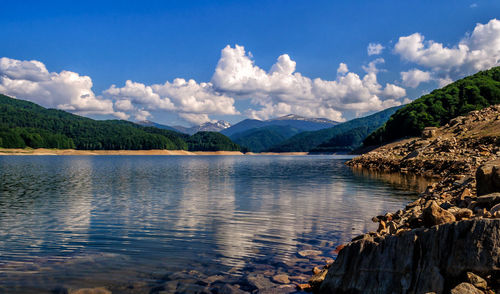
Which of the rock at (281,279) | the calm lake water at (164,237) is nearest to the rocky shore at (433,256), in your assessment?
the rock at (281,279)

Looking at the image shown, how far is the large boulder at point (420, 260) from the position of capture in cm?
700

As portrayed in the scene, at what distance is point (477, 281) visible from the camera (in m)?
6.80

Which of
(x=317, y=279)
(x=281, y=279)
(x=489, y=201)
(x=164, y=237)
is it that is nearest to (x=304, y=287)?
(x=317, y=279)

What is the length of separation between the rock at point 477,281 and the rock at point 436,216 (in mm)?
1977

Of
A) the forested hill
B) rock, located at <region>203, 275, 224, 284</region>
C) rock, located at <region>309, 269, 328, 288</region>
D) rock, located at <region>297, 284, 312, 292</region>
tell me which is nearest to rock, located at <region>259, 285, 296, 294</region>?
rock, located at <region>297, 284, 312, 292</region>

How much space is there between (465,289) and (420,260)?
1.23 meters

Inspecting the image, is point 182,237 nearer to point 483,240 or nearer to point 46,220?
point 46,220

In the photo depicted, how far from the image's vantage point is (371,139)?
568 ft

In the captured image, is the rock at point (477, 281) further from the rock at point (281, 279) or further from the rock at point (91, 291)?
the rock at point (91, 291)

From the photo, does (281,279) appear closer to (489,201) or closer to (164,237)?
(489,201)

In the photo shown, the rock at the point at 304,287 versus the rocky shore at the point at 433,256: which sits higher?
the rocky shore at the point at 433,256

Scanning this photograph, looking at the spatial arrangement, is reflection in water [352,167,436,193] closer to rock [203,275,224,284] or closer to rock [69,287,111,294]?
rock [203,275,224,284]

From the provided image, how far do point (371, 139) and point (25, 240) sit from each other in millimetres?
174191

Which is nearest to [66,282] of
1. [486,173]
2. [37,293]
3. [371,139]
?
[37,293]
